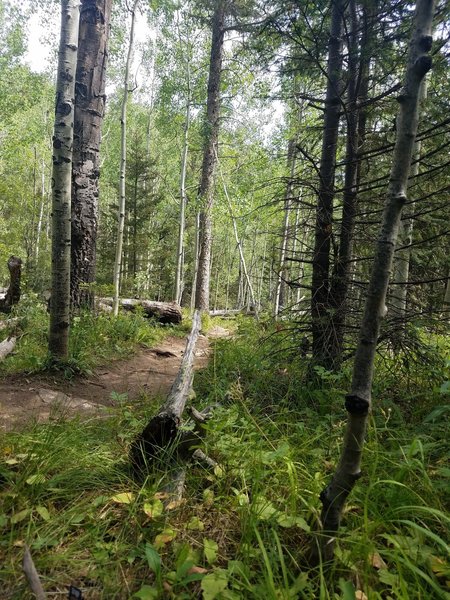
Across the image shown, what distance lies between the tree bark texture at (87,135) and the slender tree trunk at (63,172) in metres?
1.73

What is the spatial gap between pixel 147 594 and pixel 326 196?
360 cm

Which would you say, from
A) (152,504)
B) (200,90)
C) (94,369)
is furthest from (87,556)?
(200,90)

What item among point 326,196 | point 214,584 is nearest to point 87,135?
point 326,196

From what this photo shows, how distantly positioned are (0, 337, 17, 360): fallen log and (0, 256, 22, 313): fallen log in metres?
2.17

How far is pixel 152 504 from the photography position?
1.83 m

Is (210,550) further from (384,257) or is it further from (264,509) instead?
(384,257)

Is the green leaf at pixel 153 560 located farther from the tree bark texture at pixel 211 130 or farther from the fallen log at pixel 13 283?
the tree bark texture at pixel 211 130

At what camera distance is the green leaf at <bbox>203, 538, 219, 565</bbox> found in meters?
1.52

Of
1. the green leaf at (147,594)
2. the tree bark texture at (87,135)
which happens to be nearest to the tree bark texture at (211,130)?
the tree bark texture at (87,135)

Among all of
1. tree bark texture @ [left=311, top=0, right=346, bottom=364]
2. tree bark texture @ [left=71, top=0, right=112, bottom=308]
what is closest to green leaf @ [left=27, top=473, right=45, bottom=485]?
tree bark texture @ [left=311, top=0, right=346, bottom=364]

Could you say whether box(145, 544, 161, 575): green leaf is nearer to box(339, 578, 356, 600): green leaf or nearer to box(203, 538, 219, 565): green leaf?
box(203, 538, 219, 565): green leaf

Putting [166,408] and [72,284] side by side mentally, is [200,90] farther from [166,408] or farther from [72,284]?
[166,408]

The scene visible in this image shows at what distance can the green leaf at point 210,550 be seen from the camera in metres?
1.52

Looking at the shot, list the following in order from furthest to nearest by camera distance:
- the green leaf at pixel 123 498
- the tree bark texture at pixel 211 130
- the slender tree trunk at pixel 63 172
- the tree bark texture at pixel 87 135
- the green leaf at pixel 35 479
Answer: the tree bark texture at pixel 211 130 → the tree bark texture at pixel 87 135 → the slender tree trunk at pixel 63 172 → the green leaf at pixel 35 479 → the green leaf at pixel 123 498
